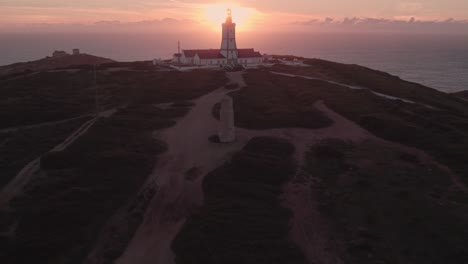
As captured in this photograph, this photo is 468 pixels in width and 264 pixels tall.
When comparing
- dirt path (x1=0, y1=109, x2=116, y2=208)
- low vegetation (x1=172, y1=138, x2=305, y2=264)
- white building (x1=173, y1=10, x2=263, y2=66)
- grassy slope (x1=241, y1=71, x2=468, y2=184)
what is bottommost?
low vegetation (x1=172, y1=138, x2=305, y2=264)

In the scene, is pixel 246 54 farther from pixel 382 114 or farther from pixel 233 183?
pixel 233 183

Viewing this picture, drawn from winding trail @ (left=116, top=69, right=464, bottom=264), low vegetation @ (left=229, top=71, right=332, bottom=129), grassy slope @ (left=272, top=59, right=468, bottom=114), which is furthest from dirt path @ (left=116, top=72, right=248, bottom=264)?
grassy slope @ (left=272, top=59, right=468, bottom=114)

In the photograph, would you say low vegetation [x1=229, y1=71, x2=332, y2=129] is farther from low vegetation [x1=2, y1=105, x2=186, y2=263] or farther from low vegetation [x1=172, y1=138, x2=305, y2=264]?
low vegetation [x1=2, y1=105, x2=186, y2=263]

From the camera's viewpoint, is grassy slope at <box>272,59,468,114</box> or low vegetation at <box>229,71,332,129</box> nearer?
low vegetation at <box>229,71,332,129</box>

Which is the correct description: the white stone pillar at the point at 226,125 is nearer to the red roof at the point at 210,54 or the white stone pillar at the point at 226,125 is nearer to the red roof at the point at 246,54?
the red roof at the point at 210,54

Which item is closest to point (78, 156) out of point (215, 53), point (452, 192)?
point (452, 192)

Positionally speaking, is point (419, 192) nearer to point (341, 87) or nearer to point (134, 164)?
point (134, 164)

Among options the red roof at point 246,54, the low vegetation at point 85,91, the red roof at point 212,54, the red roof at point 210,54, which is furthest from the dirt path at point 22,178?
the red roof at point 246,54
